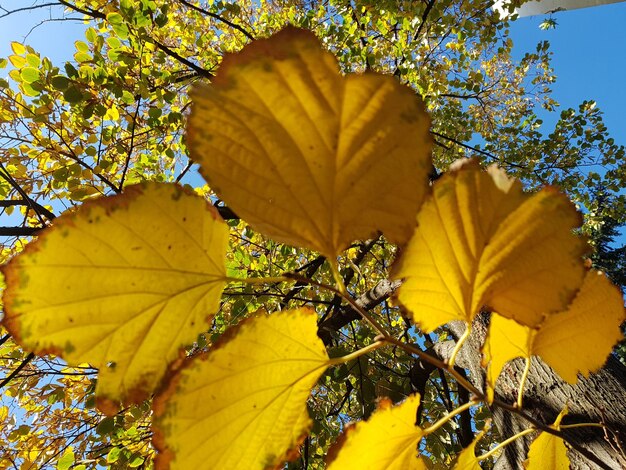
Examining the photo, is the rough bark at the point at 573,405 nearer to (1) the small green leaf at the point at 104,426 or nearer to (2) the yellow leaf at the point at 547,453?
(2) the yellow leaf at the point at 547,453

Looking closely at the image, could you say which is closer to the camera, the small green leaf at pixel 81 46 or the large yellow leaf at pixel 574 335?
the large yellow leaf at pixel 574 335

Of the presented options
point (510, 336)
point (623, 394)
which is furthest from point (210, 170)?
point (623, 394)

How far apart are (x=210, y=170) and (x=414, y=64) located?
298 centimetres

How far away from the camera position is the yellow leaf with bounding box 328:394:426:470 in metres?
0.56

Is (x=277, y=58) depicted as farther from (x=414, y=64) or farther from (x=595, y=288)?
(x=414, y=64)

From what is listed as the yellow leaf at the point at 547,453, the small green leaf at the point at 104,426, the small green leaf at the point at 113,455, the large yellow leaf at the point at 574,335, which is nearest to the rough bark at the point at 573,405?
the yellow leaf at the point at 547,453

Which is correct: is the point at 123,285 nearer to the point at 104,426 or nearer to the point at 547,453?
the point at 547,453

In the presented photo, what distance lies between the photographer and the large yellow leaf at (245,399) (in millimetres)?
446

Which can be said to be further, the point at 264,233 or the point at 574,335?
→ the point at 574,335

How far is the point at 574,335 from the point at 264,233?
0.51 meters

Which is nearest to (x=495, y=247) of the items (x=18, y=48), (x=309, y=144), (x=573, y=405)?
(x=309, y=144)

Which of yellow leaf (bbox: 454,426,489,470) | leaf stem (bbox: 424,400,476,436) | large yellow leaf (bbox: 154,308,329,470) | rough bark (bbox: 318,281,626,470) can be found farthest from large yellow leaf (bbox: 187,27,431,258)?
rough bark (bbox: 318,281,626,470)

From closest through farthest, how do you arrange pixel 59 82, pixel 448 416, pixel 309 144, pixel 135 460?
pixel 309 144
pixel 448 416
pixel 59 82
pixel 135 460

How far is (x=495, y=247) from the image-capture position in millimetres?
423
